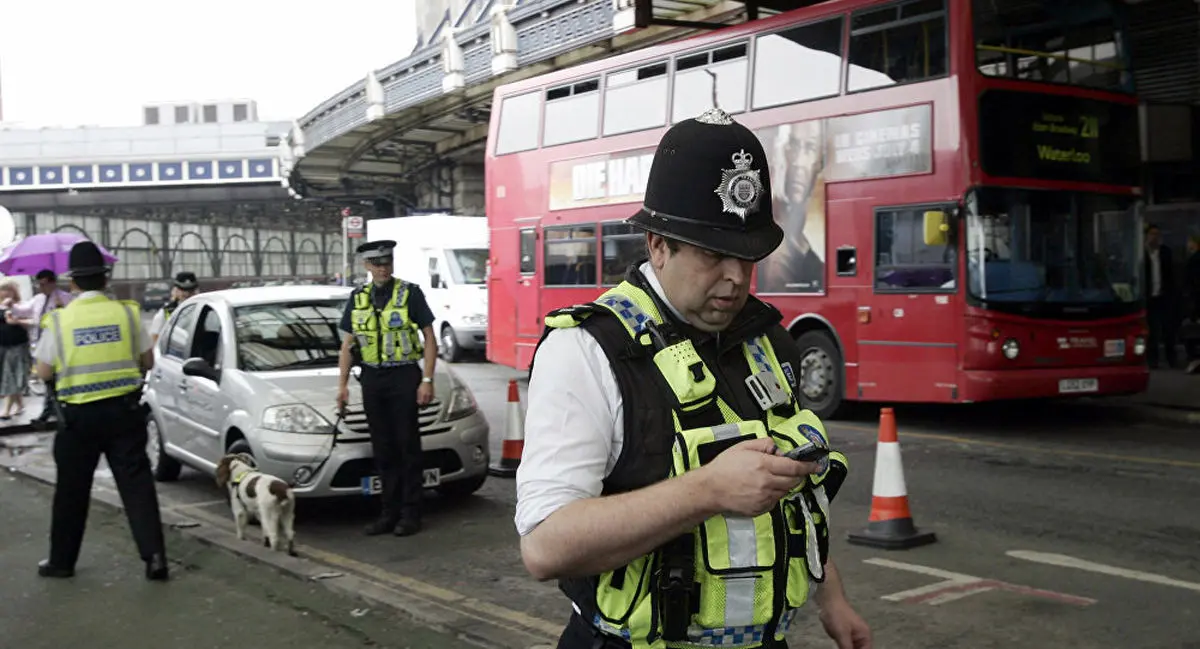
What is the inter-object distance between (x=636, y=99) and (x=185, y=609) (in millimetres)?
9933

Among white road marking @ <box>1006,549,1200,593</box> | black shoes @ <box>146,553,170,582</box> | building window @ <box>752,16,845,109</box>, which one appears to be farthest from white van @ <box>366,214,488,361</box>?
white road marking @ <box>1006,549,1200,593</box>

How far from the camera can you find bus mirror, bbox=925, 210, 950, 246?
11.5 meters

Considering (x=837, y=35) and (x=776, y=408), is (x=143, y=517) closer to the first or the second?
(x=776, y=408)

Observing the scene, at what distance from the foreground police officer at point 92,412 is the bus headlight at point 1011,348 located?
25.4 feet

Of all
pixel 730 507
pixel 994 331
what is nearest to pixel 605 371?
pixel 730 507

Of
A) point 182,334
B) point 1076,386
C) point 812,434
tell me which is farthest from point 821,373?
point 812,434

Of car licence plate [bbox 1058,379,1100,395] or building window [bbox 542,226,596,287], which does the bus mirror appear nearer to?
car licence plate [bbox 1058,379,1100,395]

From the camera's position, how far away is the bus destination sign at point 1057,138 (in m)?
11.5

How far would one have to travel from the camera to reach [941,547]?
722 cm

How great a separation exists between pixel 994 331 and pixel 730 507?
1013 cm

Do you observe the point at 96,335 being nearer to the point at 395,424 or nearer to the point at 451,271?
the point at 395,424

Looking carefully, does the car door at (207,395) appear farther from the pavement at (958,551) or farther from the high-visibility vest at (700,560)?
the high-visibility vest at (700,560)

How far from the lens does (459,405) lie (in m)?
8.84

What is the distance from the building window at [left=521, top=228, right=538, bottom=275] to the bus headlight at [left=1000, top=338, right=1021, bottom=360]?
7.10 m
